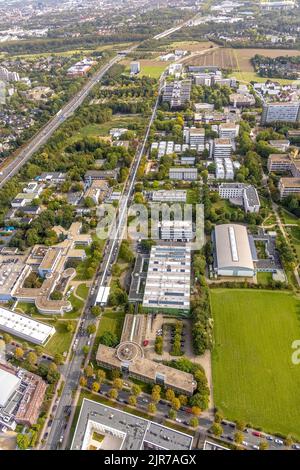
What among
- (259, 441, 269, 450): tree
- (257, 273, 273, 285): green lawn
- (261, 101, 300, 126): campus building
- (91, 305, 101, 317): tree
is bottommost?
(259, 441, 269, 450): tree

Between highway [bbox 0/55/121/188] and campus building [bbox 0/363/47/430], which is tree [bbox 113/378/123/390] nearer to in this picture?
campus building [bbox 0/363/47/430]

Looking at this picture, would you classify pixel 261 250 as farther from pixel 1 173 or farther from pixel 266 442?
pixel 1 173

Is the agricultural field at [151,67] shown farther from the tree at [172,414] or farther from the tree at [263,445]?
the tree at [263,445]

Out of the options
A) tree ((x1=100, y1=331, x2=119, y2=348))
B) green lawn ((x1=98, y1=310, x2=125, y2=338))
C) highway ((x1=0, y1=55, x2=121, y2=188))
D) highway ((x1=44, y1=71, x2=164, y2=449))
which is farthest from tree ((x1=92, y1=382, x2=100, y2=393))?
highway ((x1=0, y1=55, x2=121, y2=188))

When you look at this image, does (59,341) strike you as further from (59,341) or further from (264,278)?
(264,278)

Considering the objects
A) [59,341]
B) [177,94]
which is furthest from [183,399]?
[177,94]
